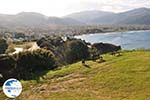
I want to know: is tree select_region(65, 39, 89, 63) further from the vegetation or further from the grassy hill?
the grassy hill

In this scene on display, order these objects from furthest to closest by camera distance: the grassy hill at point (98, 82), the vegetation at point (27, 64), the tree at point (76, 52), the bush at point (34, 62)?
the tree at point (76, 52) < the bush at point (34, 62) < the vegetation at point (27, 64) < the grassy hill at point (98, 82)

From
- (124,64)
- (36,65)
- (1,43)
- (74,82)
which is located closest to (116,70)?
(124,64)

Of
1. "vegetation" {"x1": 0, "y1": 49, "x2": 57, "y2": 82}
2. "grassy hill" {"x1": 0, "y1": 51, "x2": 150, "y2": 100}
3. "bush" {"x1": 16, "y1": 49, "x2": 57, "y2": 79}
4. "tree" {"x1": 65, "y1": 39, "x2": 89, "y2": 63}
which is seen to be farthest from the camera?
"tree" {"x1": 65, "y1": 39, "x2": 89, "y2": 63}

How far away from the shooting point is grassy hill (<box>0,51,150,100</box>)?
108 ft

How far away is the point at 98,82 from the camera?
123ft

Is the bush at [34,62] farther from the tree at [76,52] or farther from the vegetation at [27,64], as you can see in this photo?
the tree at [76,52]

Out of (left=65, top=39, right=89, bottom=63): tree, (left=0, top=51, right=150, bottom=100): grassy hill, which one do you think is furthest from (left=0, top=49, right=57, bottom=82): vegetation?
(left=65, top=39, right=89, bottom=63): tree

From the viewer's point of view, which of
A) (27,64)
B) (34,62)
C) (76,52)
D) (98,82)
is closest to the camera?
(98,82)

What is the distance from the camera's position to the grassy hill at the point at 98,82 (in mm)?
33062

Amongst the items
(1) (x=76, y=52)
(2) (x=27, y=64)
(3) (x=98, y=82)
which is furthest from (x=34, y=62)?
(1) (x=76, y=52)

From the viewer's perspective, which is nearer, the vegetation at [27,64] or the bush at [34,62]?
the vegetation at [27,64]

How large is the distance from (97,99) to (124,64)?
12.3 metres

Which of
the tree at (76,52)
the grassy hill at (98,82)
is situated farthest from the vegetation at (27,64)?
the tree at (76,52)

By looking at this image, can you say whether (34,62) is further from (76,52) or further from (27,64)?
(76,52)
